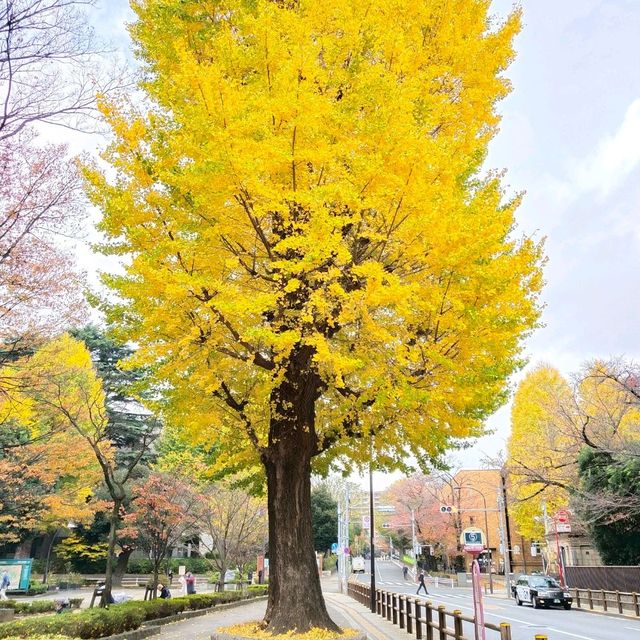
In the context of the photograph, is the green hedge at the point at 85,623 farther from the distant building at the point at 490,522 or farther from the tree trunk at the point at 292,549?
the distant building at the point at 490,522

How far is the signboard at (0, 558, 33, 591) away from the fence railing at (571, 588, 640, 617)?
86.7 ft

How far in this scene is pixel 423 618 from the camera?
1587cm

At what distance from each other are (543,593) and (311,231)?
22543 millimetres

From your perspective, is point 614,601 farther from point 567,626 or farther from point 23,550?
point 23,550

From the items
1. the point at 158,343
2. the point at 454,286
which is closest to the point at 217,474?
the point at 158,343

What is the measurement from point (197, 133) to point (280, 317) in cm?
270

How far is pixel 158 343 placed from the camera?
8016 mm

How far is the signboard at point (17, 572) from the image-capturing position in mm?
27359

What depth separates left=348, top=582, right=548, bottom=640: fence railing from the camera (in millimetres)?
8589

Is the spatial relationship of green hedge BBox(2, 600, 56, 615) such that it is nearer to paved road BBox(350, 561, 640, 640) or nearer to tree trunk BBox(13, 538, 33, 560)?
paved road BBox(350, 561, 640, 640)

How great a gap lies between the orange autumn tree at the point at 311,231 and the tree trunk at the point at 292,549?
0.11ft

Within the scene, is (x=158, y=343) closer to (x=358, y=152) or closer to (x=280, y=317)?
(x=280, y=317)

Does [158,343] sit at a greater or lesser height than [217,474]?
greater

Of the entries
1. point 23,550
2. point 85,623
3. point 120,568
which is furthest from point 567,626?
point 23,550
